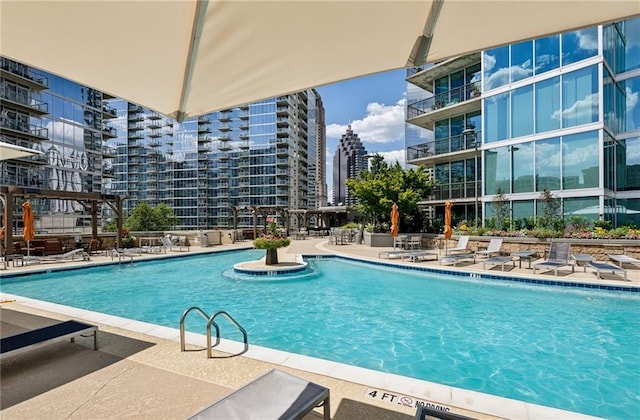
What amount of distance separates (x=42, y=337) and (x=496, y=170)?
18.9 metres

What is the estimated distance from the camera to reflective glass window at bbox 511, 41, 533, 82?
15.6 m

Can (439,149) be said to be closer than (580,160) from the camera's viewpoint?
No

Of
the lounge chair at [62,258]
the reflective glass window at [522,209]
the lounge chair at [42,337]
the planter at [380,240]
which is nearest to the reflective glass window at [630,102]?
the reflective glass window at [522,209]

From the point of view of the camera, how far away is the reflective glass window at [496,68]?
16.6 m

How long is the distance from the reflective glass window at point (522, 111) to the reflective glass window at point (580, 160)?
182 centimetres

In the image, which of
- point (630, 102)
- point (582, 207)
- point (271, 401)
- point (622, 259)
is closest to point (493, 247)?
point (622, 259)

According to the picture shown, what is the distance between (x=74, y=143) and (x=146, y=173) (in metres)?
41.0

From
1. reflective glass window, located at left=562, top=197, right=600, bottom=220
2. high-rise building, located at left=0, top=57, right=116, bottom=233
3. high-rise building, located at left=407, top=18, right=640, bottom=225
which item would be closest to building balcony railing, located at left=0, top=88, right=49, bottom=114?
high-rise building, located at left=0, top=57, right=116, bottom=233

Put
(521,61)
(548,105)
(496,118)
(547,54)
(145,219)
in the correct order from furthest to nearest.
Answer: (145,219) < (496,118) < (521,61) < (548,105) < (547,54)

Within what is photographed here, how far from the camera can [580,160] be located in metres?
14.2

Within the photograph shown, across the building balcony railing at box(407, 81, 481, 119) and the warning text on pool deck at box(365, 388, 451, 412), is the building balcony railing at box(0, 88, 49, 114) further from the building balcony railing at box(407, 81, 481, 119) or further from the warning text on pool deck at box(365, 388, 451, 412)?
the warning text on pool deck at box(365, 388, 451, 412)

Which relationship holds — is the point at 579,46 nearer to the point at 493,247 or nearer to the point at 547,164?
the point at 547,164

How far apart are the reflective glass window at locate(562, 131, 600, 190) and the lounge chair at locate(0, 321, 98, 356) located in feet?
58.0

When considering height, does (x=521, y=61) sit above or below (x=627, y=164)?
above
